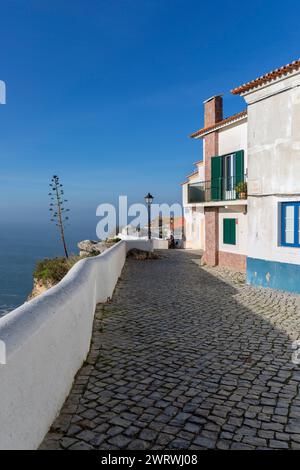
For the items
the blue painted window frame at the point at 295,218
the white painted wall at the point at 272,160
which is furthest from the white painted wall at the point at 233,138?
the blue painted window frame at the point at 295,218

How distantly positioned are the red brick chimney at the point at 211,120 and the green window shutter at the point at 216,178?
15.6 inches

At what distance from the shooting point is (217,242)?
16.8 meters

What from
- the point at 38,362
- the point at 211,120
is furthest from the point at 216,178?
the point at 38,362

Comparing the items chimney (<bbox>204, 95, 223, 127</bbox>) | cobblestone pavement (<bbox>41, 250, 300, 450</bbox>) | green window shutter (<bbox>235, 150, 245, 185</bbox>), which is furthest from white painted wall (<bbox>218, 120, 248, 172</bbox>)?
cobblestone pavement (<bbox>41, 250, 300, 450</bbox>)

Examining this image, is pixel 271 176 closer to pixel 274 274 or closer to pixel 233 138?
pixel 274 274

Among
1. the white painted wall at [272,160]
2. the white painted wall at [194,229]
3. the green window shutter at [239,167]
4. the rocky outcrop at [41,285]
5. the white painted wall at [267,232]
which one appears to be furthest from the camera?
the white painted wall at [194,229]

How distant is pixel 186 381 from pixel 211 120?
1495 centimetres

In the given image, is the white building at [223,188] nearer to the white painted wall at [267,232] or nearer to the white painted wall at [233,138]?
the white painted wall at [233,138]

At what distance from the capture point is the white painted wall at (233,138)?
558 inches

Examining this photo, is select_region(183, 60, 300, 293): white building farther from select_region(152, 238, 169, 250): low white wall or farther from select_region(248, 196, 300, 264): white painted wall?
select_region(152, 238, 169, 250): low white wall

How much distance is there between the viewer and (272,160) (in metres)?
10.9

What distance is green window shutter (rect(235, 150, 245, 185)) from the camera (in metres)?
14.2
